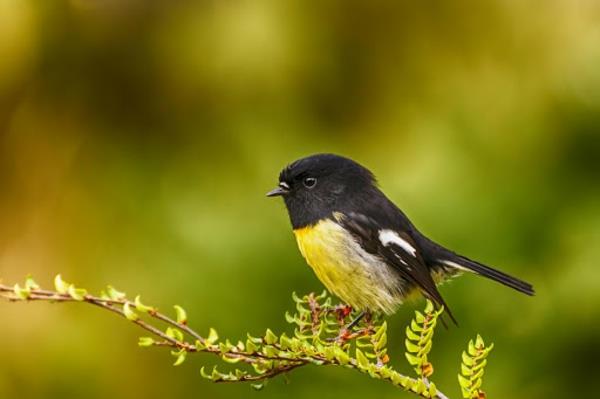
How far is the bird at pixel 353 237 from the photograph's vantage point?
326 cm

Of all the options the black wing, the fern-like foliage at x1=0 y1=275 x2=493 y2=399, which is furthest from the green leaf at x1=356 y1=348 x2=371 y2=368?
the black wing

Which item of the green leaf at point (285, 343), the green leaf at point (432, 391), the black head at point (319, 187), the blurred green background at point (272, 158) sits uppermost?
the blurred green background at point (272, 158)

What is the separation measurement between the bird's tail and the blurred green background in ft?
2.01

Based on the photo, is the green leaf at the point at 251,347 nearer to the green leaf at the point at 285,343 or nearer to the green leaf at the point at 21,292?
the green leaf at the point at 285,343

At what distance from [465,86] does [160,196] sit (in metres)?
1.69

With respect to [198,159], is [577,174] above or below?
below

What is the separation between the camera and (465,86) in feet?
17.4

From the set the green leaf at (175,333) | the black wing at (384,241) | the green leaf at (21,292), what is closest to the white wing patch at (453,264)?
the black wing at (384,241)

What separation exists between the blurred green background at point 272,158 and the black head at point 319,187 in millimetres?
924

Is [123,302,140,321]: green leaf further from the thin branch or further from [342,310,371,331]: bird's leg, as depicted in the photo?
[342,310,371,331]: bird's leg

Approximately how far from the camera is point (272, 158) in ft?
16.2

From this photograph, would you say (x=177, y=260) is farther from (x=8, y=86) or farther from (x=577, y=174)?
(x=577, y=174)

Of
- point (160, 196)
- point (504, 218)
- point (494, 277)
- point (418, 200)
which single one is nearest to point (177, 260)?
point (160, 196)

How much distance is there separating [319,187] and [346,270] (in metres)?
0.29
